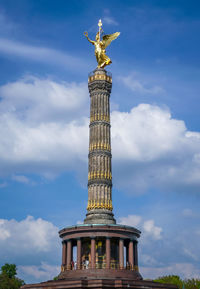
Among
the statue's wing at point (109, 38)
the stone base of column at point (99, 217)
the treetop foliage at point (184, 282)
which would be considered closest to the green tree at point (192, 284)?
the treetop foliage at point (184, 282)

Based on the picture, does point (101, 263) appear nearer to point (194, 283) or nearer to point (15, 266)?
point (194, 283)

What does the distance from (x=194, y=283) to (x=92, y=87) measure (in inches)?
1453

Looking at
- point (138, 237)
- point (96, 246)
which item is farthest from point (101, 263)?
point (138, 237)

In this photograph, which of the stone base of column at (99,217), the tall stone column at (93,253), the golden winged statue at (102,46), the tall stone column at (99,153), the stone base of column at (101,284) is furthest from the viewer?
the golden winged statue at (102,46)

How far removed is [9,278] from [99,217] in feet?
109

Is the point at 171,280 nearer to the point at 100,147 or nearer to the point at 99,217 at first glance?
the point at 99,217

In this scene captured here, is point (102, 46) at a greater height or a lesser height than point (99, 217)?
greater

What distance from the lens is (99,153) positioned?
48.5 meters

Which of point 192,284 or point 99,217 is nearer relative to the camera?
point 99,217

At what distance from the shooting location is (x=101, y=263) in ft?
140

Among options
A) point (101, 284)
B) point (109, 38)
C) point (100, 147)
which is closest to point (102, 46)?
point (109, 38)

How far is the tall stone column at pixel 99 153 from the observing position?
46.5m

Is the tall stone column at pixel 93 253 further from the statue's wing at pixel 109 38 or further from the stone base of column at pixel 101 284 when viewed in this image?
the statue's wing at pixel 109 38

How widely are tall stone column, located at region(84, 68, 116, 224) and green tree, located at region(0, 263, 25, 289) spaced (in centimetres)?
2883
